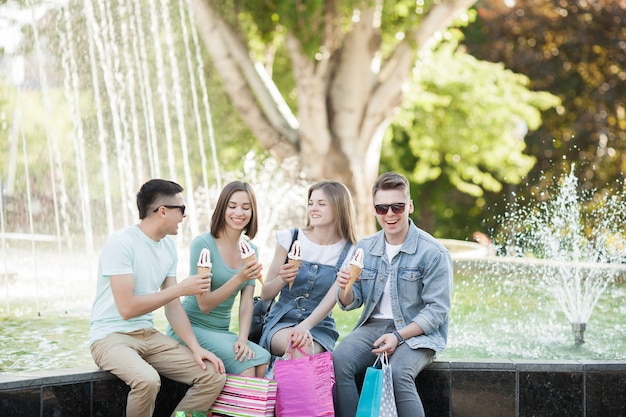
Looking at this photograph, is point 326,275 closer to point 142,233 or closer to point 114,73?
point 142,233

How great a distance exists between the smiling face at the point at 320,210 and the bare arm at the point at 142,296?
3.09 ft

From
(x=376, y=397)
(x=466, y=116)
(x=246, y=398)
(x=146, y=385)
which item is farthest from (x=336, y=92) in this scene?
(x=146, y=385)

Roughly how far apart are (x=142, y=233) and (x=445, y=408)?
1751 millimetres

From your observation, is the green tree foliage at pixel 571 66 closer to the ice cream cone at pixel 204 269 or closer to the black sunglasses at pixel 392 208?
the black sunglasses at pixel 392 208

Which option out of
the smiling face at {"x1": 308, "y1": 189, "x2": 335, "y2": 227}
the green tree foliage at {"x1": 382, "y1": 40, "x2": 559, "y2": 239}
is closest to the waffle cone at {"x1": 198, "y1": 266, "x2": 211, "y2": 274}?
the smiling face at {"x1": 308, "y1": 189, "x2": 335, "y2": 227}

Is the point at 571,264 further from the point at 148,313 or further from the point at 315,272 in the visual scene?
the point at 148,313

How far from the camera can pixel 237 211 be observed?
202 inches

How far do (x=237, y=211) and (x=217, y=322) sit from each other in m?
0.58

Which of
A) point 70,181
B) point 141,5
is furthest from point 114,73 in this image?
point 70,181

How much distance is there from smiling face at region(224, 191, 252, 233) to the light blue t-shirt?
473mm

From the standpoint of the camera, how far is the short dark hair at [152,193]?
4758 mm

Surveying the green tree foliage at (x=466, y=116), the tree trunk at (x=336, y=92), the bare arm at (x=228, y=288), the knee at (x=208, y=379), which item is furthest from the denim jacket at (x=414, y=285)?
the green tree foliage at (x=466, y=116)

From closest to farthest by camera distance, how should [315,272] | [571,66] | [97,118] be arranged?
[315,272], [97,118], [571,66]

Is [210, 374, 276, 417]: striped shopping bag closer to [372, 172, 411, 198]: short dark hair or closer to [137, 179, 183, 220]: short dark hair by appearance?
[137, 179, 183, 220]: short dark hair
